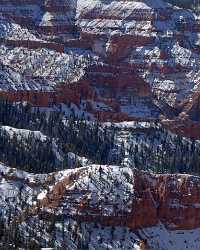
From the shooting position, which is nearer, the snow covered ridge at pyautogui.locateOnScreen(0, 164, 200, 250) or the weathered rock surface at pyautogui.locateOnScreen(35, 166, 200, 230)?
the snow covered ridge at pyautogui.locateOnScreen(0, 164, 200, 250)

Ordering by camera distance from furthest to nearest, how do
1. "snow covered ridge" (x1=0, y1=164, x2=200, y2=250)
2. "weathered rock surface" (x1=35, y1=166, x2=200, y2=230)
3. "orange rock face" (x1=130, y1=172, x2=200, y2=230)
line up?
"orange rock face" (x1=130, y1=172, x2=200, y2=230), "weathered rock surface" (x1=35, y1=166, x2=200, y2=230), "snow covered ridge" (x1=0, y1=164, x2=200, y2=250)

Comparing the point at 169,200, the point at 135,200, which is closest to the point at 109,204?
the point at 135,200

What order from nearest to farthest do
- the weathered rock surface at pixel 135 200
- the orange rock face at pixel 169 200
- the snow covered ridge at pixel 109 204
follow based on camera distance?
1. the snow covered ridge at pixel 109 204
2. the weathered rock surface at pixel 135 200
3. the orange rock face at pixel 169 200

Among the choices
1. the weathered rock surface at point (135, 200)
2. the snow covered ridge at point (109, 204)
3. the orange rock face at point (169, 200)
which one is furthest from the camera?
the orange rock face at point (169, 200)

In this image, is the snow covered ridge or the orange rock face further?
the orange rock face

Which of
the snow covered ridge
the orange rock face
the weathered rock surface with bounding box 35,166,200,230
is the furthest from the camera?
the orange rock face

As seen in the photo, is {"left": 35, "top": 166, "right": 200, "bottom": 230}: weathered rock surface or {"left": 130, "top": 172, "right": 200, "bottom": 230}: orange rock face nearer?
{"left": 35, "top": 166, "right": 200, "bottom": 230}: weathered rock surface

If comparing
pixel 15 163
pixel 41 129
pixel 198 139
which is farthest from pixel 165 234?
pixel 198 139

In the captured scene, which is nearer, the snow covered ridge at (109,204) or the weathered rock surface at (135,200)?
the snow covered ridge at (109,204)

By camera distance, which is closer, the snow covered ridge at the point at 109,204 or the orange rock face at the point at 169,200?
the snow covered ridge at the point at 109,204
